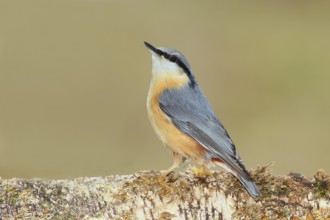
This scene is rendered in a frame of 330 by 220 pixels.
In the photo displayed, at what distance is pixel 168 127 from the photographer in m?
6.91

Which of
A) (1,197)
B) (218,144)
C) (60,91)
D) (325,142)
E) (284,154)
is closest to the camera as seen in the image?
(1,197)

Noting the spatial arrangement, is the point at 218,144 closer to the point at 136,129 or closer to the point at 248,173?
the point at 248,173

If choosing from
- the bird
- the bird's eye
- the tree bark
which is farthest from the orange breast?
the tree bark

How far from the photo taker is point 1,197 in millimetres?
5625

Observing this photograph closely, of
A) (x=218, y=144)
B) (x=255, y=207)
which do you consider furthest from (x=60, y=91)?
(x=255, y=207)

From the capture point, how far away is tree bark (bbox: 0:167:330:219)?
18.5ft

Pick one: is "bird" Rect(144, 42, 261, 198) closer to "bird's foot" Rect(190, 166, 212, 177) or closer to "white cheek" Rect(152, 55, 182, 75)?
"white cheek" Rect(152, 55, 182, 75)

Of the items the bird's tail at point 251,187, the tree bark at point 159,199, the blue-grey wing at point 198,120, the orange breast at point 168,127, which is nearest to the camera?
the tree bark at point 159,199

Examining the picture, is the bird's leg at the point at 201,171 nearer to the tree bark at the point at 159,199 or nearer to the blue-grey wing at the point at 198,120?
the tree bark at the point at 159,199

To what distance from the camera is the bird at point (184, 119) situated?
6648mm

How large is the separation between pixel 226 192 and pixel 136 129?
7448 millimetres

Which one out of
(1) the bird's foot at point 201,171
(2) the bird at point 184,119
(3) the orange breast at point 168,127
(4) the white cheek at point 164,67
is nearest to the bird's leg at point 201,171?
(1) the bird's foot at point 201,171

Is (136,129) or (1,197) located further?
(136,129)

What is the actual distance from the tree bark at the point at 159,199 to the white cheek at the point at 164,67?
1.52 meters
